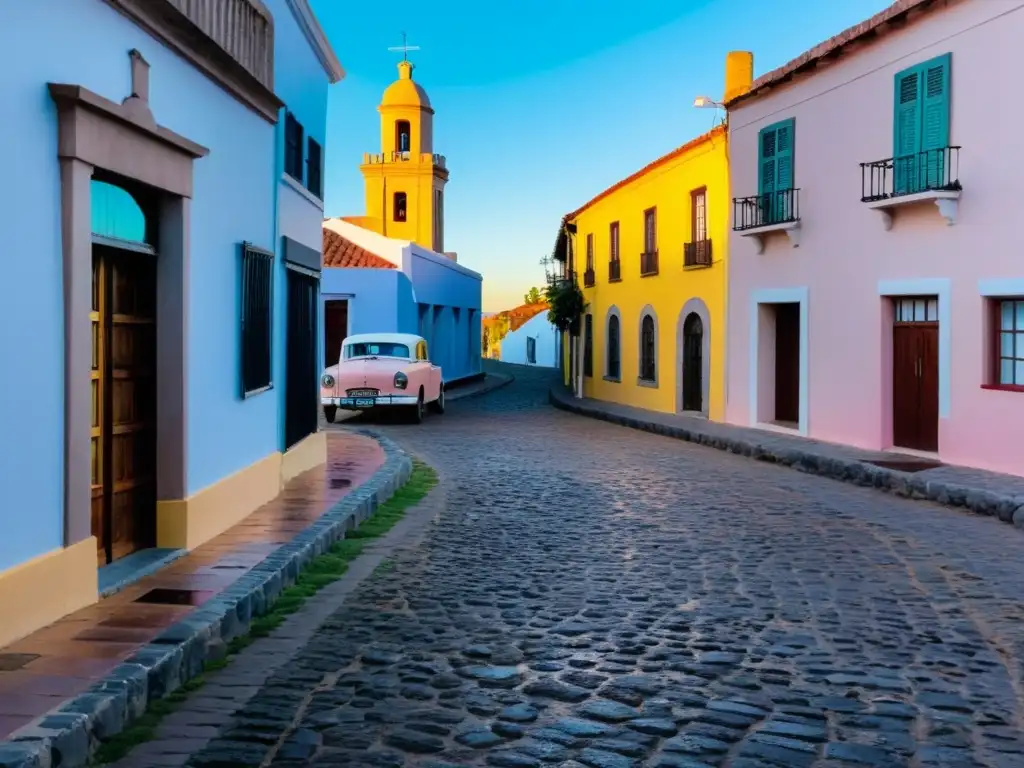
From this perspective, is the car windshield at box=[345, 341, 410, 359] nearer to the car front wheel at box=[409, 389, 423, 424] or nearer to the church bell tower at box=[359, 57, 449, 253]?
the car front wheel at box=[409, 389, 423, 424]

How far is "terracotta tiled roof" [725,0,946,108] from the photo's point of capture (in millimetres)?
14156

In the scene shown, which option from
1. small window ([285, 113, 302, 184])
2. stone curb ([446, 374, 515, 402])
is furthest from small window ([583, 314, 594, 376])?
small window ([285, 113, 302, 184])

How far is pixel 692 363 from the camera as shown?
23562 millimetres

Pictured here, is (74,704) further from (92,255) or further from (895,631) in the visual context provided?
(895,631)

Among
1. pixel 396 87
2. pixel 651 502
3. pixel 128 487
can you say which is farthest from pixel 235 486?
pixel 396 87

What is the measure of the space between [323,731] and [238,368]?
205 inches

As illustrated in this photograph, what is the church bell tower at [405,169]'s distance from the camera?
151 feet

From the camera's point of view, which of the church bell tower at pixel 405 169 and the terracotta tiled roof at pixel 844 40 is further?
the church bell tower at pixel 405 169

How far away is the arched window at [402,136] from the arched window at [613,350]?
763 inches

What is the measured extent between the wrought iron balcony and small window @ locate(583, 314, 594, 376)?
19.8 ft

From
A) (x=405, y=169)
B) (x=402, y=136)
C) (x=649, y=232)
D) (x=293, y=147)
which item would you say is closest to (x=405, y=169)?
(x=405, y=169)

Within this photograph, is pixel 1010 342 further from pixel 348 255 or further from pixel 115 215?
pixel 348 255

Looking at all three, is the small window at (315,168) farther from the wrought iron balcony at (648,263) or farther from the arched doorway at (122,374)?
the wrought iron balcony at (648,263)

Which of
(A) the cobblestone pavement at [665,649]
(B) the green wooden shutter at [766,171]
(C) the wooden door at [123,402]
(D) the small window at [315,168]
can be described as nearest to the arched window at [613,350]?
(B) the green wooden shutter at [766,171]
